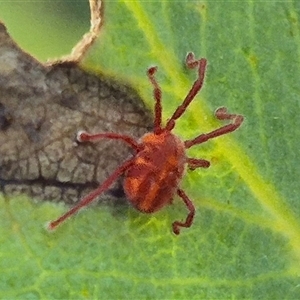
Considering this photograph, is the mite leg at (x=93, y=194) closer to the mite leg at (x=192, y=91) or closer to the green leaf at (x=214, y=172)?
the green leaf at (x=214, y=172)

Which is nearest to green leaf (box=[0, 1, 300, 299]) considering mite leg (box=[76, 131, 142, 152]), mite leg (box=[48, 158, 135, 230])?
mite leg (box=[48, 158, 135, 230])

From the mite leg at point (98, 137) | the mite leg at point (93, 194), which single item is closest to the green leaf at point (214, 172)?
the mite leg at point (93, 194)

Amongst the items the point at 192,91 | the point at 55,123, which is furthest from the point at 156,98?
the point at 55,123

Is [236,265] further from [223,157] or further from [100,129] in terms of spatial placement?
[100,129]

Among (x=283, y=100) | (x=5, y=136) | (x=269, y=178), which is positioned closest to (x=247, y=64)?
(x=283, y=100)

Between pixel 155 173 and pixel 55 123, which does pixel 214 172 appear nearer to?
pixel 155 173

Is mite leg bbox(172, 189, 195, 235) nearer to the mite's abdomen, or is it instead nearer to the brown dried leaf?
the mite's abdomen
